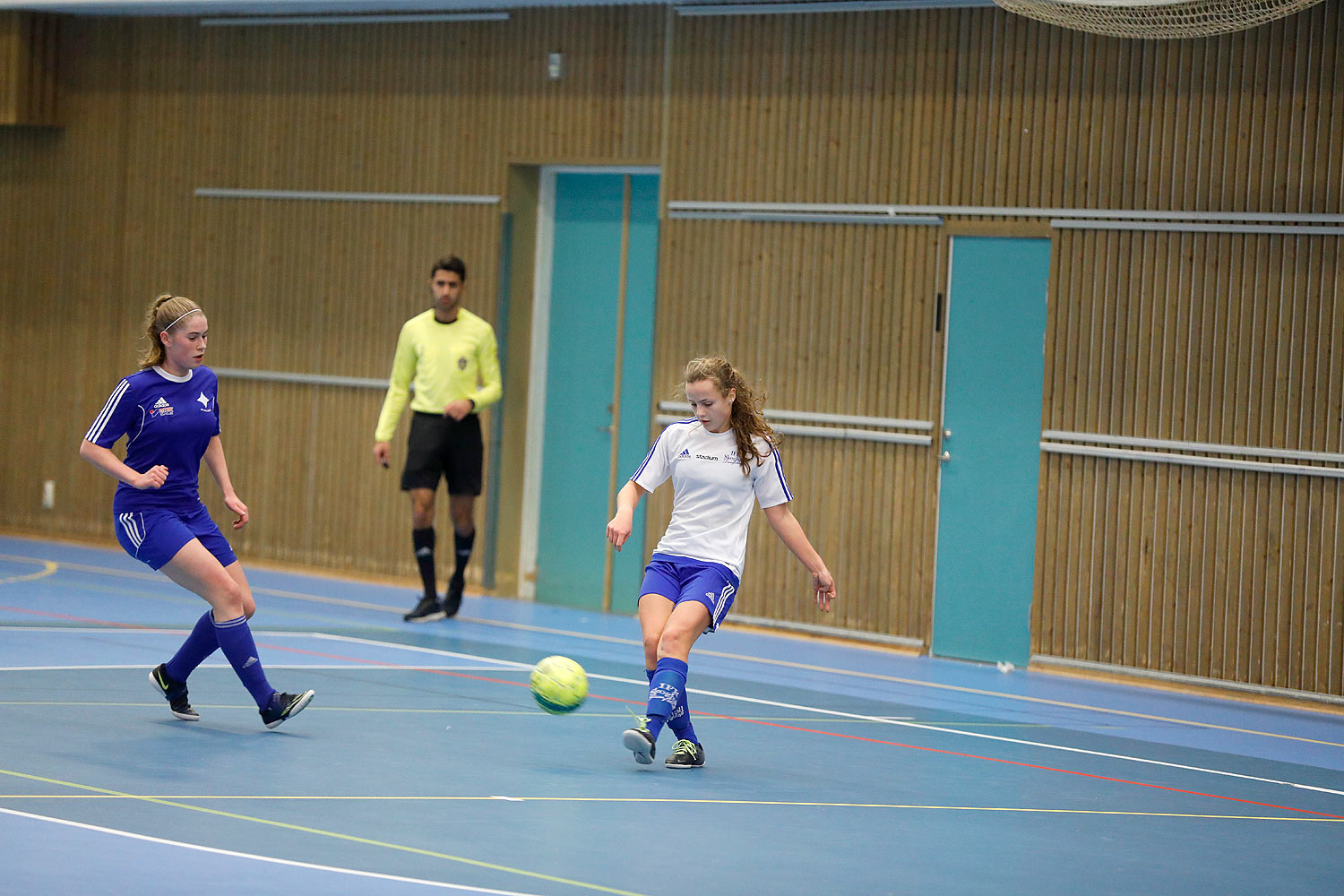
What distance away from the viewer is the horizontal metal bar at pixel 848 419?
36.1 ft

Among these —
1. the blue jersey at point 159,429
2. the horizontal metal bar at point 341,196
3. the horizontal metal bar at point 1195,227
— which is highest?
the horizontal metal bar at point 341,196

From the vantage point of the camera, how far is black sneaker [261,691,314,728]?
706 centimetres

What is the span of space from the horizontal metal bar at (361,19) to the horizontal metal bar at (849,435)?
364cm

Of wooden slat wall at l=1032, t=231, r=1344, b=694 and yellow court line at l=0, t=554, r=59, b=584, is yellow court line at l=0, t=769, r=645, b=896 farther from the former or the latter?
wooden slat wall at l=1032, t=231, r=1344, b=694

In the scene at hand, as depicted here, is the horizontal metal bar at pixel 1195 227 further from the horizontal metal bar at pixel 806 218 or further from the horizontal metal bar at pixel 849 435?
the horizontal metal bar at pixel 849 435

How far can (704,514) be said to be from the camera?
7070mm

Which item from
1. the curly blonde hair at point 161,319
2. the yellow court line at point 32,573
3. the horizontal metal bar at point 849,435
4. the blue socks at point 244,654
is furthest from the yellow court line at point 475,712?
the yellow court line at point 32,573

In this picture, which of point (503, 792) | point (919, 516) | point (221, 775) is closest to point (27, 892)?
point (221, 775)

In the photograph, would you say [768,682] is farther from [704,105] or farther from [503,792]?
[704,105]

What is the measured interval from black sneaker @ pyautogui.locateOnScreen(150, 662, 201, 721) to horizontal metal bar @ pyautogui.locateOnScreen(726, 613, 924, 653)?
413cm

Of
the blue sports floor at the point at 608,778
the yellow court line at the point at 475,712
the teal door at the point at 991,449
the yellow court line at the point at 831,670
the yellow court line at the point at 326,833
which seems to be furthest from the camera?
the teal door at the point at 991,449

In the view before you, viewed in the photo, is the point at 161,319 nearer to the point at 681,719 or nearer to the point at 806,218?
the point at 681,719

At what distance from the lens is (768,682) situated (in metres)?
9.57

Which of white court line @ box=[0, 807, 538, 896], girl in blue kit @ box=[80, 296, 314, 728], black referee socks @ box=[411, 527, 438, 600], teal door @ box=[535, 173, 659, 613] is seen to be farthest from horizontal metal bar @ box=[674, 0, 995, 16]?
white court line @ box=[0, 807, 538, 896]
